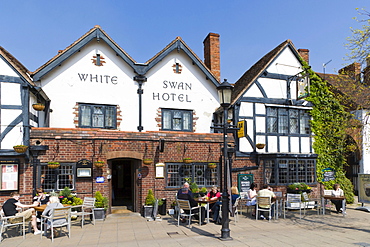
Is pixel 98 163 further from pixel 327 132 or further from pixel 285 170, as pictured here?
pixel 327 132

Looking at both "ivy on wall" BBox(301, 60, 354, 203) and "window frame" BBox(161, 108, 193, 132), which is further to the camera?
"ivy on wall" BBox(301, 60, 354, 203)

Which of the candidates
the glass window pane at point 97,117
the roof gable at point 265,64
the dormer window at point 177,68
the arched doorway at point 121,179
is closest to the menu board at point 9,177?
the glass window pane at point 97,117

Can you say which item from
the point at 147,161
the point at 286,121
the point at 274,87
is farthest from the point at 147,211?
the point at 274,87

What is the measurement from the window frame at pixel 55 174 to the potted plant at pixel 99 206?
45.3 inches

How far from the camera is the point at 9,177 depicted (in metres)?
10.9

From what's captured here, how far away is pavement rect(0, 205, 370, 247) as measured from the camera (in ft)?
27.0

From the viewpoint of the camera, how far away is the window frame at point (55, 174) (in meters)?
11.5

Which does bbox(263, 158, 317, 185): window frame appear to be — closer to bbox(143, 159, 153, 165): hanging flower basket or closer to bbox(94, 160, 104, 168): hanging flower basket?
bbox(143, 159, 153, 165): hanging flower basket

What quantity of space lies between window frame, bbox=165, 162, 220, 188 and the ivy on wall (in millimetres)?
6115

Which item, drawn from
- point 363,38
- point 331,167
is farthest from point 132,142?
point 331,167

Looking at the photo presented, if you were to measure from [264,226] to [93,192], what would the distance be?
6441 millimetres

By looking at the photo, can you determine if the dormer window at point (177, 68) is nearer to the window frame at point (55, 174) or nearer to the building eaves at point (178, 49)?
the building eaves at point (178, 49)

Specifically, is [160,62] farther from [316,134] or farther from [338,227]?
[338,227]

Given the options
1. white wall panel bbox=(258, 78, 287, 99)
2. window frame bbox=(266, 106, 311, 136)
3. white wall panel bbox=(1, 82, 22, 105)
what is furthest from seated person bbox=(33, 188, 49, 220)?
white wall panel bbox=(258, 78, 287, 99)
